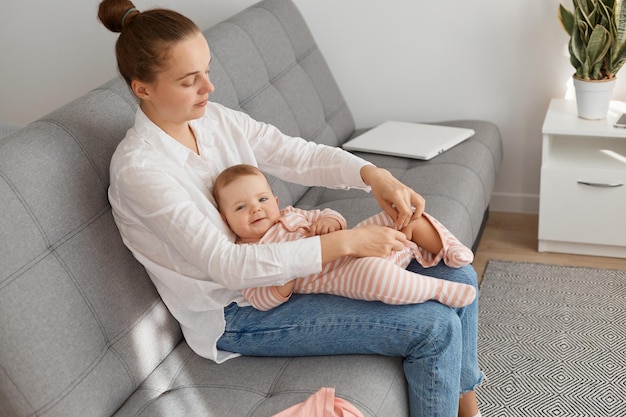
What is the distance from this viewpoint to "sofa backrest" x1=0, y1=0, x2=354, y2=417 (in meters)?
1.52

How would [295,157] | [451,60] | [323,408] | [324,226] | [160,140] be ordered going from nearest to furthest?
[323,408] → [160,140] → [324,226] → [295,157] → [451,60]

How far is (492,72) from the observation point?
10.3 ft

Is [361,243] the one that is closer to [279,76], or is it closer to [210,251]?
[210,251]

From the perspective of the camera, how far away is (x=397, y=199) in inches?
72.6

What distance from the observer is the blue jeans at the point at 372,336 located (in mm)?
1701

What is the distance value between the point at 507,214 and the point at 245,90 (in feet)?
4.25

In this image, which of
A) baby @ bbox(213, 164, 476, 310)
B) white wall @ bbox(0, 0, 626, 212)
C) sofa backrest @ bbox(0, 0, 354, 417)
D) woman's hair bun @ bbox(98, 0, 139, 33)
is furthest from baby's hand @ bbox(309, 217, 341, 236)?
white wall @ bbox(0, 0, 626, 212)

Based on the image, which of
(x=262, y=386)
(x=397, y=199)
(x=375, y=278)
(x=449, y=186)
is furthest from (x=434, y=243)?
(x=449, y=186)

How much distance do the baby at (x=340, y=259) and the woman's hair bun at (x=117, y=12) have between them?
0.40 m

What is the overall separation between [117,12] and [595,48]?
1.69m

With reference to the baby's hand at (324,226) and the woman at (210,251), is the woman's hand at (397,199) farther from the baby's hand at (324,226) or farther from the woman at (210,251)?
the baby's hand at (324,226)

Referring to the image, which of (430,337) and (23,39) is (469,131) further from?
(23,39)

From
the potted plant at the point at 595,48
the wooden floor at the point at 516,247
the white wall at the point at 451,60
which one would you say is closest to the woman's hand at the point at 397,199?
the wooden floor at the point at 516,247

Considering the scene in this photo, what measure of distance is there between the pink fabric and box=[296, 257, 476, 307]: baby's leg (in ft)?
0.83
